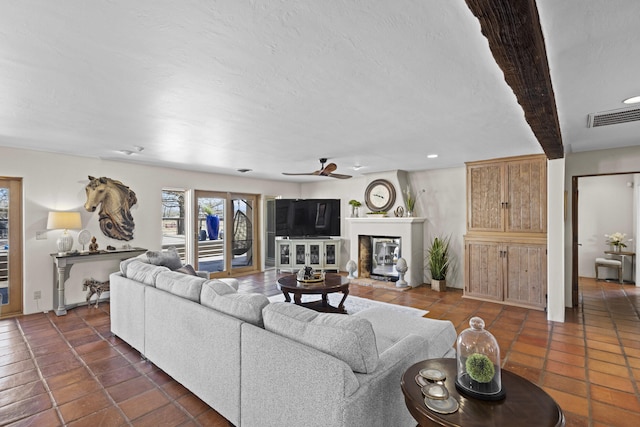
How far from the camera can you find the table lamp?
4211mm

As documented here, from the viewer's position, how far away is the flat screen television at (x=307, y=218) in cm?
714

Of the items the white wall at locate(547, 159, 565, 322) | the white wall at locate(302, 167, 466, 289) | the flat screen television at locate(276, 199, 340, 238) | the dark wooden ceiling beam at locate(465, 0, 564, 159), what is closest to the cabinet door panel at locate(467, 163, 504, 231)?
the white wall at locate(302, 167, 466, 289)

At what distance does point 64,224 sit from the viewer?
14.0 ft

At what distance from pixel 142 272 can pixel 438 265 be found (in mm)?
4646

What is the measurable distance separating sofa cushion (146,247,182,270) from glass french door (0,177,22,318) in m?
2.00

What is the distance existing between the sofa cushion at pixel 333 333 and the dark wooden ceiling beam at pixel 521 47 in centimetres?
144

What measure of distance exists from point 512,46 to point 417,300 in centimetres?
420

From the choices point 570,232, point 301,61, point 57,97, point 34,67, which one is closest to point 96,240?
point 57,97

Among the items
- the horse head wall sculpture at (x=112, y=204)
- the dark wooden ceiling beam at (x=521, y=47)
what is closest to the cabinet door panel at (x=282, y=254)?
the horse head wall sculpture at (x=112, y=204)

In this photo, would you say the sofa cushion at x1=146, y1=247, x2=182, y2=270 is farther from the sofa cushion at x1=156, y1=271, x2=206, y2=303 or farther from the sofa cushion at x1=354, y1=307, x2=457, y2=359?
the sofa cushion at x1=354, y1=307, x2=457, y2=359

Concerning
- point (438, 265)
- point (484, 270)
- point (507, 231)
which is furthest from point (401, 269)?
point (507, 231)

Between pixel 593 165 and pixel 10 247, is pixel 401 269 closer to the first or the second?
pixel 593 165

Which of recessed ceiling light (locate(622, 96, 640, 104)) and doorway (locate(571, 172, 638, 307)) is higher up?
recessed ceiling light (locate(622, 96, 640, 104))

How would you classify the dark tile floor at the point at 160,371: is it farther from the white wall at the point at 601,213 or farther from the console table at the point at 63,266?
the white wall at the point at 601,213
